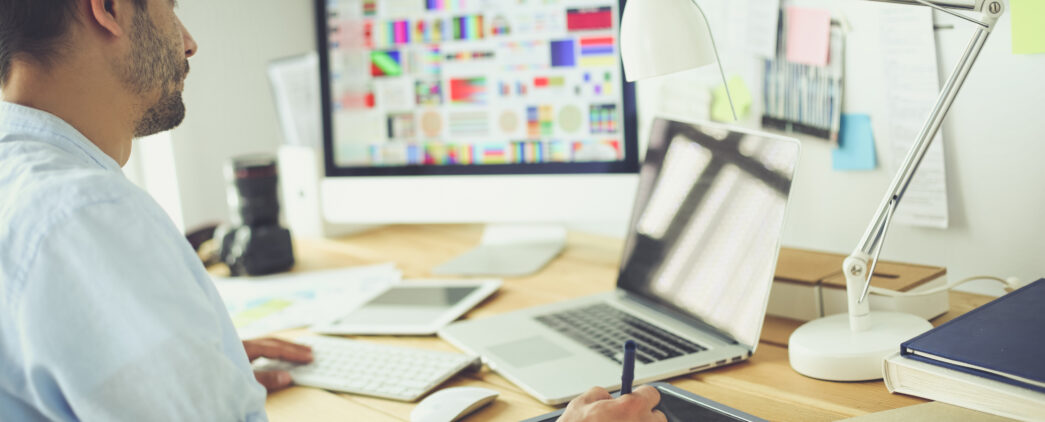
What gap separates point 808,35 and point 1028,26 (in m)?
0.30

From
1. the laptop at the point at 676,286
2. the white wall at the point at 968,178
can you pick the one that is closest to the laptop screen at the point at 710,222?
the laptop at the point at 676,286

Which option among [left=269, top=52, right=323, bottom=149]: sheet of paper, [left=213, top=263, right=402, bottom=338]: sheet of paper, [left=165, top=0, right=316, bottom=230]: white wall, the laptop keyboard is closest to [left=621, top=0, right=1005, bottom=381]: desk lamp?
the laptop keyboard

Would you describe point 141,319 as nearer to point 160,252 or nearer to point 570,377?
point 160,252

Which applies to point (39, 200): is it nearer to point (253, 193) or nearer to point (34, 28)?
point (34, 28)

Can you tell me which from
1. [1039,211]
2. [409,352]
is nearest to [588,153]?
[409,352]

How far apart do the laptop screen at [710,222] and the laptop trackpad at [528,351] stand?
173 millimetres

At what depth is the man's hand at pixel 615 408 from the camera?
29.0 inches

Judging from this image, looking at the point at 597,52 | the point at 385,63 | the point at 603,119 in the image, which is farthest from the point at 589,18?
the point at 385,63

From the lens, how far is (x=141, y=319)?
62 cm

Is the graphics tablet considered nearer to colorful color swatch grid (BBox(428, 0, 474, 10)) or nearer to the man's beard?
the man's beard

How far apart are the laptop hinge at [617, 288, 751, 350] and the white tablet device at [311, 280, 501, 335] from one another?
215 mm

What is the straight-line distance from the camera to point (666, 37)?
0.94 meters

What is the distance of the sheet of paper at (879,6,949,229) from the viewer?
1066 mm

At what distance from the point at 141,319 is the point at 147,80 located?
325mm
